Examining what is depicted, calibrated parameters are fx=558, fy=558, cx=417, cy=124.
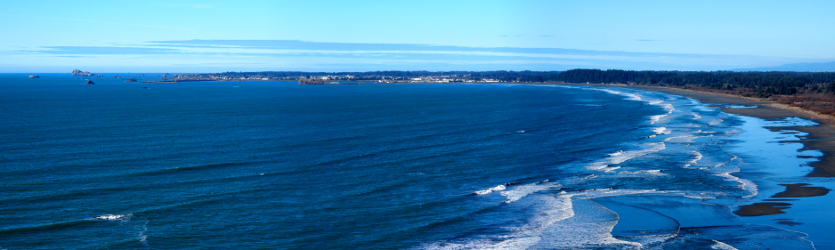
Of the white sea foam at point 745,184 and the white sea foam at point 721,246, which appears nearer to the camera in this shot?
the white sea foam at point 721,246

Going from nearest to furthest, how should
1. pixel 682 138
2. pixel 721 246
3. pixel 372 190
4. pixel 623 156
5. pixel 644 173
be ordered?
pixel 721 246
pixel 372 190
pixel 644 173
pixel 623 156
pixel 682 138

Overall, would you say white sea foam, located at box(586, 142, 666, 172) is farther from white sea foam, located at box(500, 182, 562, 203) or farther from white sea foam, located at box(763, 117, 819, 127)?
white sea foam, located at box(763, 117, 819, 127)

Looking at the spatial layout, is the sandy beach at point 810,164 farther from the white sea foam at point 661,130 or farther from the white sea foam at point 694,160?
the white sea foam at point 661,130

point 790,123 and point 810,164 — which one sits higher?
point 810,164

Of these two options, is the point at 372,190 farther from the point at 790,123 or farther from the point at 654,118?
the point at 790,123

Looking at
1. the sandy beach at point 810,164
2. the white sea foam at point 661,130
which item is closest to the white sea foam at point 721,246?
the sandy beach at point 810,164

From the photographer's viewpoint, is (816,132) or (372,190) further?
(816,132)

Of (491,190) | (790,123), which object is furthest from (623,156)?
(790,123)

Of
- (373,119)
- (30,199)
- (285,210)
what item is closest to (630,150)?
(285,210)
